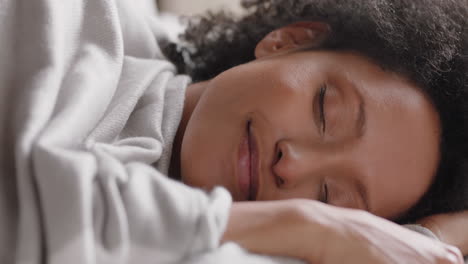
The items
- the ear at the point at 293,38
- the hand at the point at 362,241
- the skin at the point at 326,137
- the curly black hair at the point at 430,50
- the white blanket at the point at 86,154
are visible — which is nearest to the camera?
the white blanket at the point at 86,154

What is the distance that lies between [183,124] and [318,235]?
361 mm

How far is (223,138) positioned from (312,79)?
0.55 ft

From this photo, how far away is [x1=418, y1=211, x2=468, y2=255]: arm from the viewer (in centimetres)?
86

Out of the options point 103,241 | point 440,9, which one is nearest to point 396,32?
point 440,9

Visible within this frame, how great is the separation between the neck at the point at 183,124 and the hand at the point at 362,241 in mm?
292

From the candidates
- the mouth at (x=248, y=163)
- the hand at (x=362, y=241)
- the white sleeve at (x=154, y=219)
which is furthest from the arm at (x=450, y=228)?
the white sleeve at (x=154, y=219)

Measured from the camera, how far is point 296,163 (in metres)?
0.73

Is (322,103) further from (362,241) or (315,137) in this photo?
(362,241)

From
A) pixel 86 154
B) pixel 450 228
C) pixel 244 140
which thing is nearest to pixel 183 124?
pixel 244 140

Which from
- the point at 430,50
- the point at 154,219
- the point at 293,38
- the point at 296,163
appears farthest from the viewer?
the point at 293,38

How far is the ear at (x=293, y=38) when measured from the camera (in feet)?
3.16

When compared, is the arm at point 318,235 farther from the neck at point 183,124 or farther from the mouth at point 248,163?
the neck at point 183,124

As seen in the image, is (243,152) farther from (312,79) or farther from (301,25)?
(301,25)

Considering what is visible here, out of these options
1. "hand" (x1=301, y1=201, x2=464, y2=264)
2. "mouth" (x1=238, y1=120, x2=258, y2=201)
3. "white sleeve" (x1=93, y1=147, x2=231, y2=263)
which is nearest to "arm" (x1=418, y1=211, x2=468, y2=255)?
"hand" (x1=301, y1=201, x2=464, y2=264)
